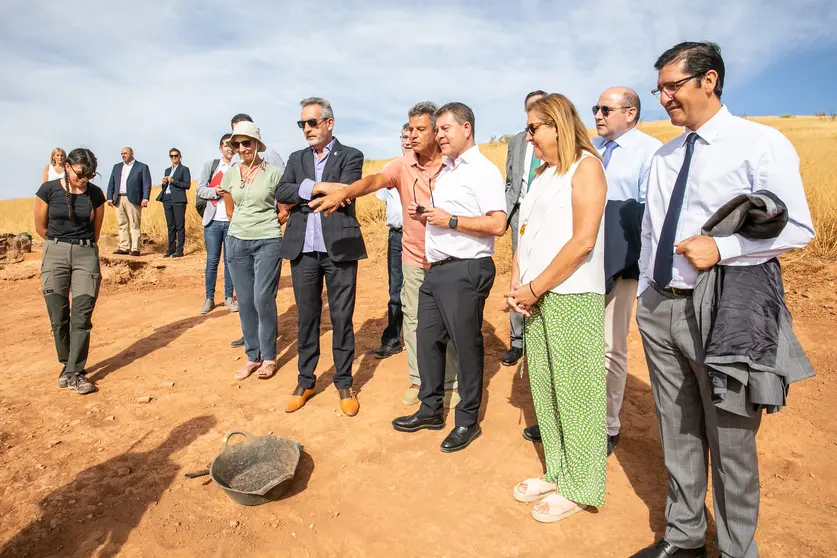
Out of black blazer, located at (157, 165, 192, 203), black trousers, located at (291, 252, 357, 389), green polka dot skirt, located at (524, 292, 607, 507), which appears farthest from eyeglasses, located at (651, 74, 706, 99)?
black blazer, located at (157, 165, 192, 203)

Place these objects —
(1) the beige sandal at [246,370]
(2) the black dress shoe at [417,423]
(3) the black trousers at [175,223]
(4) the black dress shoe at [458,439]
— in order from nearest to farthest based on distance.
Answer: (4) the black dress shoe at [458,439]
(2) the black dress shoe at [417,423]
(1) the beige sandal at [246,370]
(3) the black trousers at [175,223]

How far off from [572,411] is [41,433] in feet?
12.2

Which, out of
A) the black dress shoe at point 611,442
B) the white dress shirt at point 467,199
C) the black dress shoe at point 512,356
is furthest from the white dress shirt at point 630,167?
the black dress shoe at point 512,356

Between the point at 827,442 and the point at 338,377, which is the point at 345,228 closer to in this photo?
the point at 338,377

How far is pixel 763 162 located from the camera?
75.2 inches

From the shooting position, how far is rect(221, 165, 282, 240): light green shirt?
14.7ft

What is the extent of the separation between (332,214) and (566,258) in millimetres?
1953

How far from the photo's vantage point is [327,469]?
332 centimetres

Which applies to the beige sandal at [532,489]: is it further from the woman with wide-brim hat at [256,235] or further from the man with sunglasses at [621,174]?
the woman with wide-brim hat at [256,235]

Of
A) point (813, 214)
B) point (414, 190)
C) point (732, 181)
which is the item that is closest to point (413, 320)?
point (414, 190)

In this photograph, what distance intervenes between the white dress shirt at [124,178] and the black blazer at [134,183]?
4 cm

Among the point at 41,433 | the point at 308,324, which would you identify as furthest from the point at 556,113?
the point at 41,433

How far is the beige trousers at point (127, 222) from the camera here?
10758mm

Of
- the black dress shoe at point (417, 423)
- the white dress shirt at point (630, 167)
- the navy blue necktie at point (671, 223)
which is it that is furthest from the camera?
the black dress shoe at point (417, 423)
